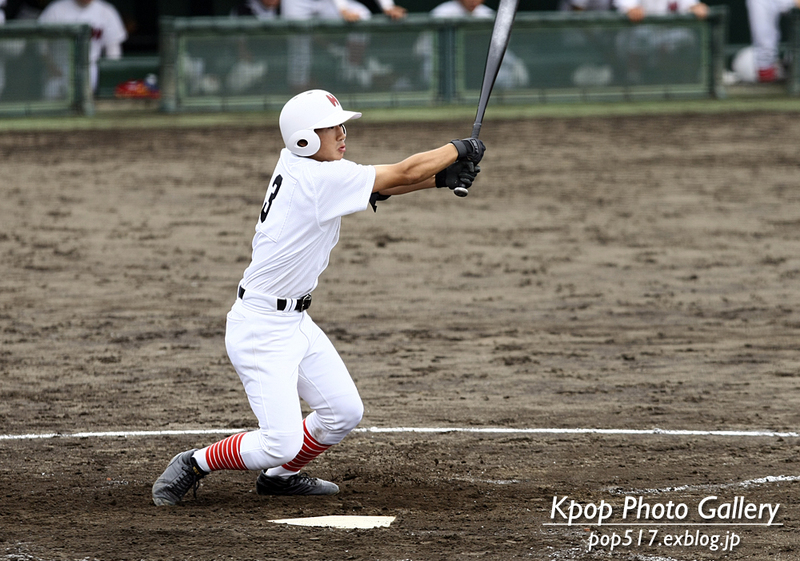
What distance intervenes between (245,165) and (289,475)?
9.00m

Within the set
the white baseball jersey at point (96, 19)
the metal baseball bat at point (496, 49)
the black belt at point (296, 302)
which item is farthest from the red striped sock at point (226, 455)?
the white baseball jersey at point (96, 19)

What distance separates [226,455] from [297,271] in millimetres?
761

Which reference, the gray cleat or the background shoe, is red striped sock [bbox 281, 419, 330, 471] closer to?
the background shoe

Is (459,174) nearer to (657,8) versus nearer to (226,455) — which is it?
(226,455)

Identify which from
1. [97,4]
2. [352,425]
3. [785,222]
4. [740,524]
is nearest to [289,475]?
[352,425]

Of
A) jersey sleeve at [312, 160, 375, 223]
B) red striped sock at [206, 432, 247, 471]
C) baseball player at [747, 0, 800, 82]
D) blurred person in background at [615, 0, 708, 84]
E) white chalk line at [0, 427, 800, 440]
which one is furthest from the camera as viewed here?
baseball player at [747, 0, 800, 82]

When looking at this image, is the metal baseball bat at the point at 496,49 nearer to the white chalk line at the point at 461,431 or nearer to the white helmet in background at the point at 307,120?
the white helmet in background at the point at 307,120

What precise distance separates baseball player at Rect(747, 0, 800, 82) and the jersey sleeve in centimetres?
1325

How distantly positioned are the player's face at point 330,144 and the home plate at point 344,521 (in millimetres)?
1356

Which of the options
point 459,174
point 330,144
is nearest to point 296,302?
point 330,144

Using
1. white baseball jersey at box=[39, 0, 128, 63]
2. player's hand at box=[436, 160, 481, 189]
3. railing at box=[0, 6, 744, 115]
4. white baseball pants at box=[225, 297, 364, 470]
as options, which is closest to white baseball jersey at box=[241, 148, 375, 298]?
white baseball pants at box=[225, 297, 364, 470]

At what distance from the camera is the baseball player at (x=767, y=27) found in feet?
54.3

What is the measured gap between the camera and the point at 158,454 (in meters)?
5.72

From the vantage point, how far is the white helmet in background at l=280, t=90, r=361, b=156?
15.3 ft
